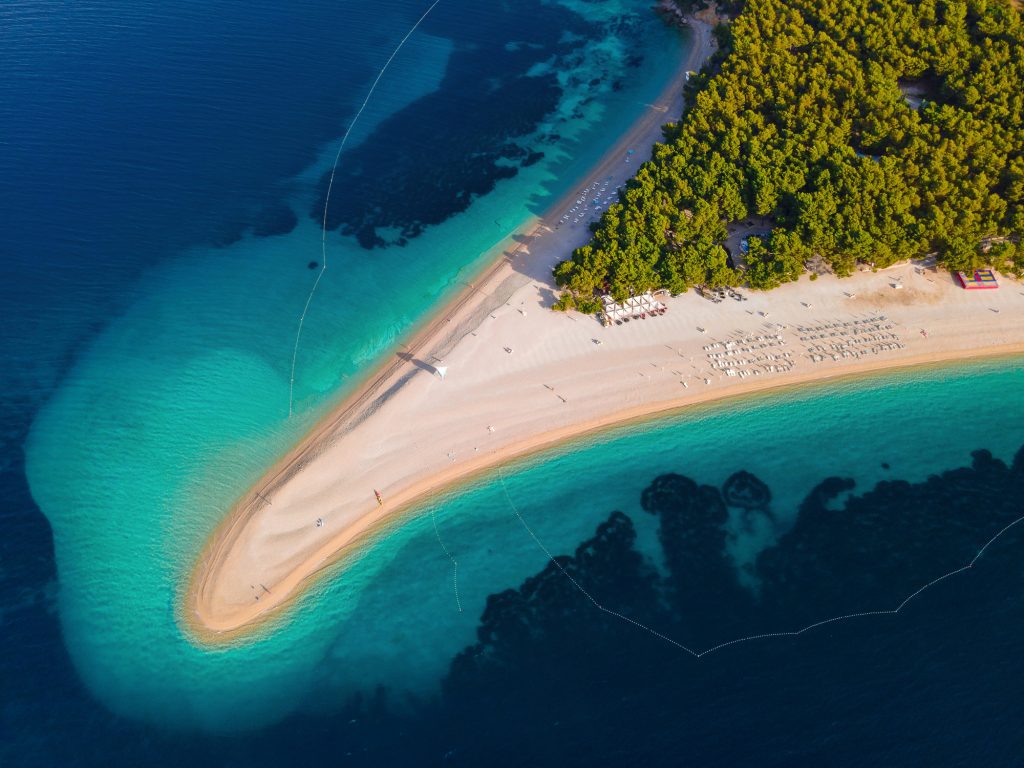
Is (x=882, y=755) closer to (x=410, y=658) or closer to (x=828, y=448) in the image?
(x=828, y=448)

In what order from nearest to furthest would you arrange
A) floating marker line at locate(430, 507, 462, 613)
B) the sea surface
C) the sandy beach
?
the sea surface < floating marker line at locate(430, 507, 462, 613) < the sandy beach

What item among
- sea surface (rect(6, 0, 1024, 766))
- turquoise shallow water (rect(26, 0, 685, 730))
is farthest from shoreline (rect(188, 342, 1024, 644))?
turquoise shallow water (rect(26, 0, 685, 730))

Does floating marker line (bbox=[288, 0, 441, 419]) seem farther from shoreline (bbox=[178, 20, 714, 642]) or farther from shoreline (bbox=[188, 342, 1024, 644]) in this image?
shoreline (bbox=[188, 342, 1024, 644])

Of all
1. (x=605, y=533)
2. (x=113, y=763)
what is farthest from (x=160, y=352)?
(x=605, y=533)

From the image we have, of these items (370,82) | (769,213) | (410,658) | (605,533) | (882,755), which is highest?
(370,82)

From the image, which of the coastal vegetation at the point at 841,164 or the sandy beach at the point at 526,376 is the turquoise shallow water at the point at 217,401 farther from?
the coastal vegetation at the point at 841,164
